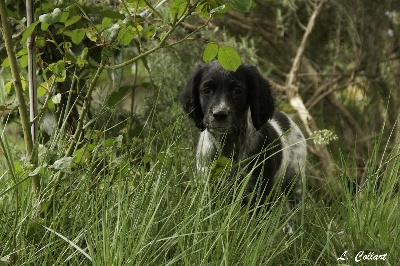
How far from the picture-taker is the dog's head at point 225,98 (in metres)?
4.79

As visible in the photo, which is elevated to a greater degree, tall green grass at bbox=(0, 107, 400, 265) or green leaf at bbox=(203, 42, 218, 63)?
green leaf at bbox=(203, 42, 218, 63)

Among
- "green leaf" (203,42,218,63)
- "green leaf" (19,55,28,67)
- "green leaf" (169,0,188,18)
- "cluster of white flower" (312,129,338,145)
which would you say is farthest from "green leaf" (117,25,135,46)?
"cluster of white flower" (312,129,338,145)

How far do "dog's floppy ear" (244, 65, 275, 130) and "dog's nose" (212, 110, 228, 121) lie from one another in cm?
41

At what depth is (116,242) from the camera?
3033 millimetres

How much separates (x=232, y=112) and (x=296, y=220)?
0.96m

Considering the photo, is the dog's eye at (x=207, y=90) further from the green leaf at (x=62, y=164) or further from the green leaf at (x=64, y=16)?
the green leaf at (x=62, y=164)

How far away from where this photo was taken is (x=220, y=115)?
4.73m

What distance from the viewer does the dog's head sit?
15.7 ft

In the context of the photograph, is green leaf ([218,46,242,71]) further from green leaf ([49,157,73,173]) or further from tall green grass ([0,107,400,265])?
green leaf ([49,157,73,173])

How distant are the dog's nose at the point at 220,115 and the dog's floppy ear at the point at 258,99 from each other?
1.34 feet

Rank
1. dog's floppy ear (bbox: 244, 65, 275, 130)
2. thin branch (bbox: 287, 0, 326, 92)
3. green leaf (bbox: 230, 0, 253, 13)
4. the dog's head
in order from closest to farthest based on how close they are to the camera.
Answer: green leaf (bbox: 230, 0, 253, 13) < the dog's head < dog's floppy ear (bbox: 244, 65, 275, 130) < thin branch (bbox: 287, 0, 326, 92)

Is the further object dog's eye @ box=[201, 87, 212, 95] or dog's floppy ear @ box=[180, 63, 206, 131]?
dog's floppy ear @ box=[180, 63, 206, 131]

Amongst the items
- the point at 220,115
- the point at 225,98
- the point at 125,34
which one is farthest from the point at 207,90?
the point at 125,34

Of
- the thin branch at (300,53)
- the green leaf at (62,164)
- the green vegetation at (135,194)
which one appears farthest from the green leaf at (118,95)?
the thin branch at (300,53)
